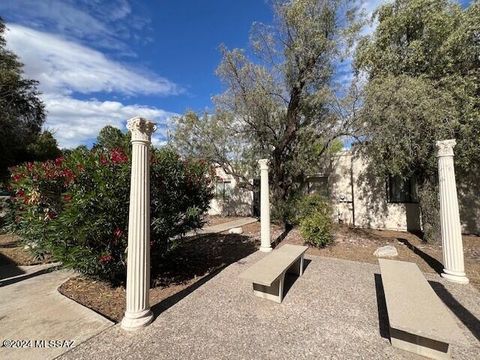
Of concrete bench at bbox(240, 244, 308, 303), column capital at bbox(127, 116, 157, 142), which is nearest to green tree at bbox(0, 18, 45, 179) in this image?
Result: column capital at bbox(127, 116, 157, 142)

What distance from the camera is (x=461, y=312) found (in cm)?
356

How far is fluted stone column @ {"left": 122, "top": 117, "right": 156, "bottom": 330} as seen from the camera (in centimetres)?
317

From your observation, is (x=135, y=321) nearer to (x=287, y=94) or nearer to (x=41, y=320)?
(x=41, y=320)

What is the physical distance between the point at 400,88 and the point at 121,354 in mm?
8281

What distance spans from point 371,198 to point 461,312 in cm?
735

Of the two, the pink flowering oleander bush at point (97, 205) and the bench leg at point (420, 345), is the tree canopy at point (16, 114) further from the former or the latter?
the bench leg at point (420, 345)

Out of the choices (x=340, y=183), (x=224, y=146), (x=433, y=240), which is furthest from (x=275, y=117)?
(x=433, y=240)

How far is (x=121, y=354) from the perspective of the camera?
2.68m

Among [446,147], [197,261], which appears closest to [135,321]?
[197,261]

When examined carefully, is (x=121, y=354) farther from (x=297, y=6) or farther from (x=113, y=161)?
(x=297, y=6)

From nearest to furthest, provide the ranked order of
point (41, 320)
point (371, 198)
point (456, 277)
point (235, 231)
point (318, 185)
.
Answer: point (41, 320) < point (456, 277) < point (235, 231) < point (371, 198) < point (318, 185)

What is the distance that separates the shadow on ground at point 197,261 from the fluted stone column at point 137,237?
48 centimetres

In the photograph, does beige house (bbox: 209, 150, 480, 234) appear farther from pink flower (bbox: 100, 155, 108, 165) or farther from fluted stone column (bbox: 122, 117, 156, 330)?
fluted stone column (bbox: 122, 117, 156, 330)

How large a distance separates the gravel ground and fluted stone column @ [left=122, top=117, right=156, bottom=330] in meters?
0.23
